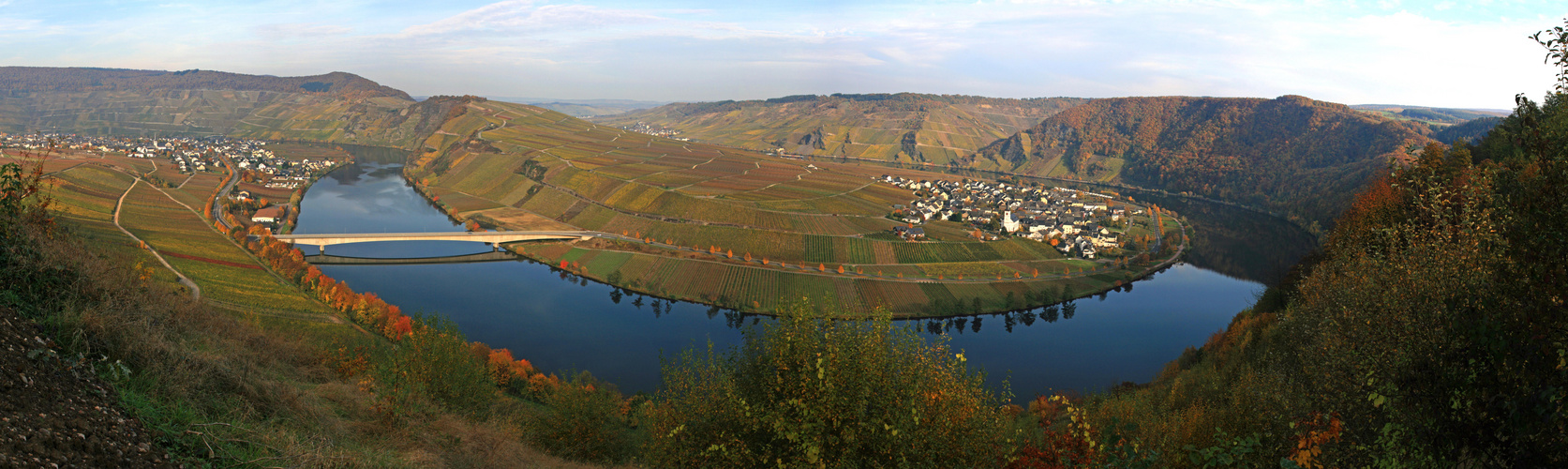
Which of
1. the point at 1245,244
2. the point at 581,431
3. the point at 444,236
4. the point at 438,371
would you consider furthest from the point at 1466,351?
the point at 1245,244

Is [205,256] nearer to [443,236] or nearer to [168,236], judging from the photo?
[168,236]

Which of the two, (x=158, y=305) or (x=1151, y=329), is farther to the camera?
(x=1151, y=329)

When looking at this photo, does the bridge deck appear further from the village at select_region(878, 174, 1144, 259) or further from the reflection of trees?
the reflection of trees

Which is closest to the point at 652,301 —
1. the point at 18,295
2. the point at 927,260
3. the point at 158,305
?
the point at 927,260

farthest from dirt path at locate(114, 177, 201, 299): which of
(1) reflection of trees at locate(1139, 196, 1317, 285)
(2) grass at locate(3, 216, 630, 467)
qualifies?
(1) reflection of trees at locate(1139, 196, 1317, 285)

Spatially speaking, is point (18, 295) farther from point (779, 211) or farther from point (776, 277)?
point (779, 211)

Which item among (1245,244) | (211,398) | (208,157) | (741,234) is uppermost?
(211,398)

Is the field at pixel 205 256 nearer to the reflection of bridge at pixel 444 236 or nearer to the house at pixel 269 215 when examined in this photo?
the house at pixel 269 215
